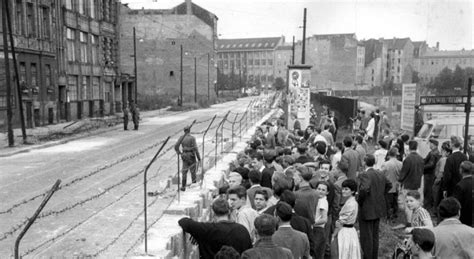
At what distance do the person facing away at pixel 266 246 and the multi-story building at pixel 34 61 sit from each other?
27.6 m

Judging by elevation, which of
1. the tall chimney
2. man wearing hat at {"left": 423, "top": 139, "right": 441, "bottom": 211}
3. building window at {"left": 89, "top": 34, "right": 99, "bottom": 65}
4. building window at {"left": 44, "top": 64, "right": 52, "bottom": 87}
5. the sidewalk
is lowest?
the sidewalk

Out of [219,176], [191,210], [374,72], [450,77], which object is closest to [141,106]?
[450,77]

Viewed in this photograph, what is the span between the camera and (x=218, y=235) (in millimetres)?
5012

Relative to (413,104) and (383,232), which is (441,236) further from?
(413,104)

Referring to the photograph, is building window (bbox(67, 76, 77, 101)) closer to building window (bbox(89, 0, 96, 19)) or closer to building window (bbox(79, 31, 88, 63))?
building window (bbox(79, 31, 88, 63))

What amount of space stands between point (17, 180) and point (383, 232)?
38.2 ft

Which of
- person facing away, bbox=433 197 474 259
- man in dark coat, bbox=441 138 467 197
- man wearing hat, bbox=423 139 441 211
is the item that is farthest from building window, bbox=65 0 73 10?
person facing away, bbox=433 197 474 259

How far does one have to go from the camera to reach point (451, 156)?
9328 millimetres

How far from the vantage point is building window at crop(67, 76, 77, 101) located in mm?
37750

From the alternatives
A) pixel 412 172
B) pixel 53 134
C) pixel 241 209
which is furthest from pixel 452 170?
pixel 53 134

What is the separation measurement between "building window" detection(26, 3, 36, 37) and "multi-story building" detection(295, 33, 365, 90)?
76.0 m

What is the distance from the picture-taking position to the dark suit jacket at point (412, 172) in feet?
31.0

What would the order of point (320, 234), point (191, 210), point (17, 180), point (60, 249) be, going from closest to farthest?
point (320, 234) < point (191, 210) < point (60, 249) < point (17, 180)

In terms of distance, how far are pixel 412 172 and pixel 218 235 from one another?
18.9 feet
